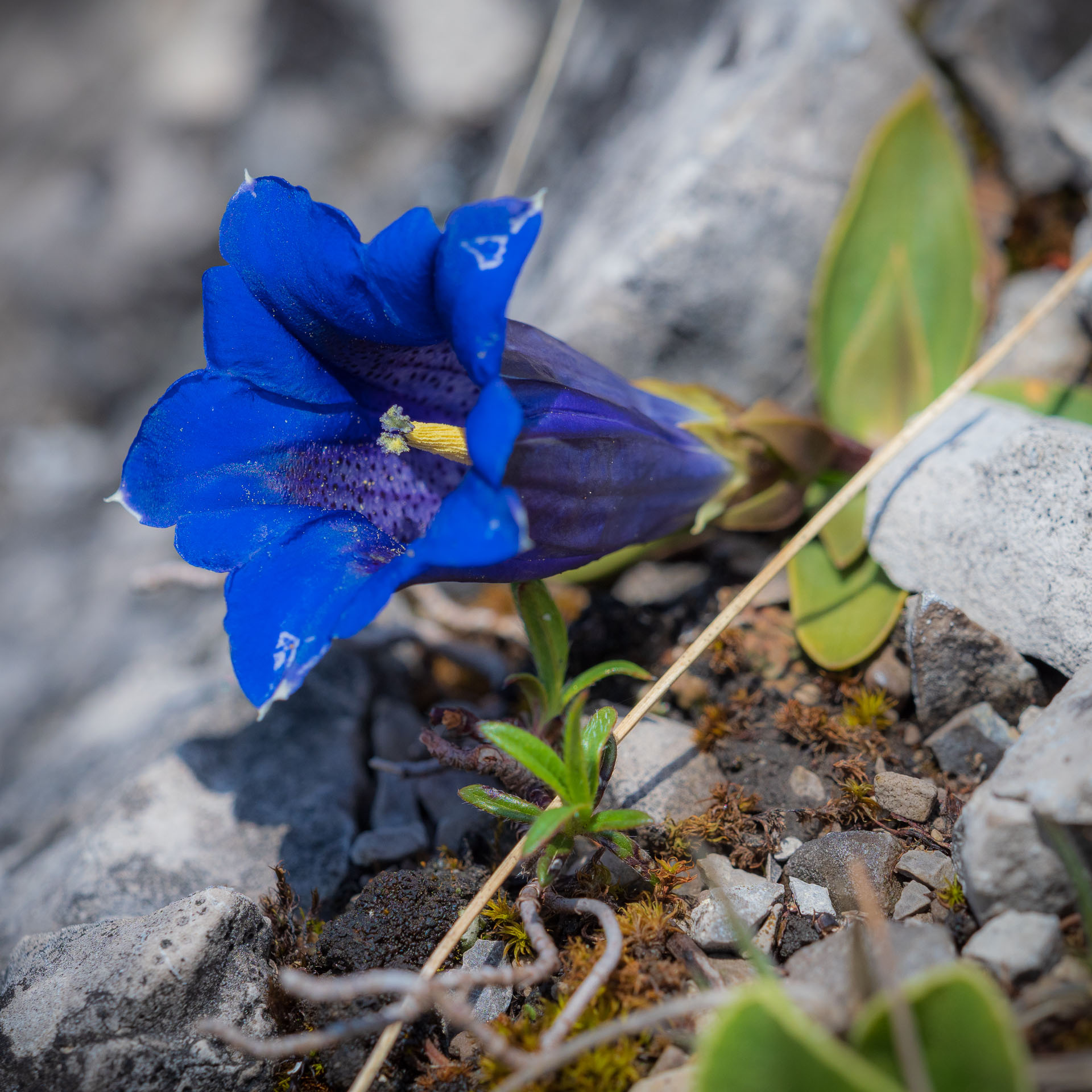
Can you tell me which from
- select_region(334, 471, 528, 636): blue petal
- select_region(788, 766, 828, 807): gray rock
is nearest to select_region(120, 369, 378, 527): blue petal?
select_region(334, 471, 528, 636): blue petal

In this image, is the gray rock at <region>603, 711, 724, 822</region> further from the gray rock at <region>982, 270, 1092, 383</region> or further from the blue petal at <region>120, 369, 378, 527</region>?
the gray rock at <region>982, 270, 1092, 383</region>

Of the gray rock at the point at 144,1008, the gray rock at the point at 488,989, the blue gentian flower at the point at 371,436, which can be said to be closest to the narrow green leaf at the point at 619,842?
the gray rock at the point at 488,989

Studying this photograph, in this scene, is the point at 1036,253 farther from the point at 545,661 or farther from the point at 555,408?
the point at 545,661

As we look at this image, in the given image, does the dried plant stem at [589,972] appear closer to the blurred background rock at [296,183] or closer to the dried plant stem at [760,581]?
the dried plant stem at [760,581]

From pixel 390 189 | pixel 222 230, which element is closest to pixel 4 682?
pixel 390 189

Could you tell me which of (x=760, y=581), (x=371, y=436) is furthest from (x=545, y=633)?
(x=371, y=436)

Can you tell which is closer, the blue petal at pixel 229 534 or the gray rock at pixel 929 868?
the gray rock at pixel 929 868

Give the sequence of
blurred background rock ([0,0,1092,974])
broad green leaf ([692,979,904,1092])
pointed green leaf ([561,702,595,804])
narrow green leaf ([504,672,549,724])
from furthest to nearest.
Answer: blurred background rock ([0,0,1092,974]), narrow green leaf ([504,672,549,724]), pointed green leaf ([561,702,595,804]), broad green leaf ([692,979,904,1092])
